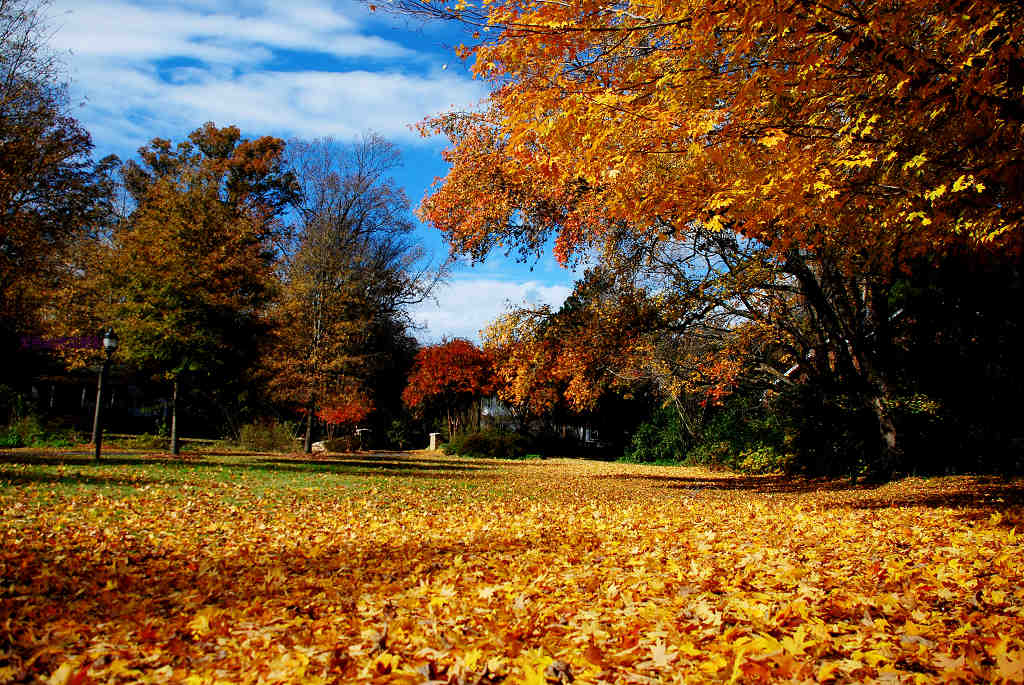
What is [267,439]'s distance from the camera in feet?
68.6

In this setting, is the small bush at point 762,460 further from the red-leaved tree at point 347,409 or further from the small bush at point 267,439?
the small bush at point 267,439

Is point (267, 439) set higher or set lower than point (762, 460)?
higher

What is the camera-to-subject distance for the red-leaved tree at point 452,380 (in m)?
23.8

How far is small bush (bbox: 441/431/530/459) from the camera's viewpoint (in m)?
21.1

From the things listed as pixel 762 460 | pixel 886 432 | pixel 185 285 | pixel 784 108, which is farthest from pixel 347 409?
pixel 784 108

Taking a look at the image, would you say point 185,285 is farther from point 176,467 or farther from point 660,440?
point 660,440

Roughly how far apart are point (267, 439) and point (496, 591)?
742 inches

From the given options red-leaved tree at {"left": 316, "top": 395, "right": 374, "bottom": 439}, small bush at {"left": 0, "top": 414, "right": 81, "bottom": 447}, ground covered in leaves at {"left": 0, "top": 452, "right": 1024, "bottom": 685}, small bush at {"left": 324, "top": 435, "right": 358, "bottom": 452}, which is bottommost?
ground covered in leaves at {"left": 0, "top": 452, "right": 1024, "bottom": 685}

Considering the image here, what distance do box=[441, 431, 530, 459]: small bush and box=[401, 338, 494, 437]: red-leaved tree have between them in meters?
2.42

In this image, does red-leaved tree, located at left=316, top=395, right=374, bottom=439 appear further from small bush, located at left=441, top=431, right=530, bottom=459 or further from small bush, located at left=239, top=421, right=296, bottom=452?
small bush, located at left=441, top=431, right=530, bottom=459

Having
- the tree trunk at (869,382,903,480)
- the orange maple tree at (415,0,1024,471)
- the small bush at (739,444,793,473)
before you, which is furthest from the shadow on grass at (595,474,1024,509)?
the orange maple tree at (415,0,1024,471)

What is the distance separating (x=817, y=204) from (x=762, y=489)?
22.9ft

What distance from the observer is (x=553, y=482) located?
12852 millimetres

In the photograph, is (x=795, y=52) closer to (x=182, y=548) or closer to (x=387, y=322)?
(x=182, y=548)
